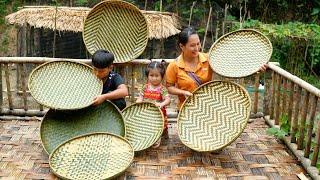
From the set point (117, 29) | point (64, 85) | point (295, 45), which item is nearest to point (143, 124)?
point (64, 85)

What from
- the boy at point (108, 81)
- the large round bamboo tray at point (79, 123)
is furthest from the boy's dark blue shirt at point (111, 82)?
the large round bamboo tray at point (79, 123)

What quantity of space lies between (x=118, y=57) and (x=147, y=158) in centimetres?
101

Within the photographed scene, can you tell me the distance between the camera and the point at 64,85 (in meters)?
3.37

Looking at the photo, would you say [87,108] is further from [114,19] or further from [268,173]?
[268,173]

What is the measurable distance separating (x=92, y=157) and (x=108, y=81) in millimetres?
748

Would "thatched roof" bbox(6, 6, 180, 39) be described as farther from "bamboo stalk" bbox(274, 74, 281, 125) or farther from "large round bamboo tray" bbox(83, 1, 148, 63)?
"bamboo stalk" bbox(274, 74, 281, 125)

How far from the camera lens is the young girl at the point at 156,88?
134 inches

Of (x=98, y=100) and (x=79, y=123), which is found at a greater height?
(x=98, y=100)

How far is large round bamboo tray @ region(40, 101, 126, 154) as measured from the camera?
3277 mm

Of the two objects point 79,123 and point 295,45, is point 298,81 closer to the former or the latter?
point 79,123

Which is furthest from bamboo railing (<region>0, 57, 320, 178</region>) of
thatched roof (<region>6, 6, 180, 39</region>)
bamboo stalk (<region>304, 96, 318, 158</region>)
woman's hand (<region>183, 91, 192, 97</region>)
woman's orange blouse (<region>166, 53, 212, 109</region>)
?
thatched roof (<region>6, 6, 180, 39</region>)

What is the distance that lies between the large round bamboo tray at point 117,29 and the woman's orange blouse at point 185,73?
51 centimetres

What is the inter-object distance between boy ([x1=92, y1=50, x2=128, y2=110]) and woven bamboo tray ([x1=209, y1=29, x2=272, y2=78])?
0.77m

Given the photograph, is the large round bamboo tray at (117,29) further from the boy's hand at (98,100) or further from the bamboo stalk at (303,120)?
the bamboo stalk at (303,120)
